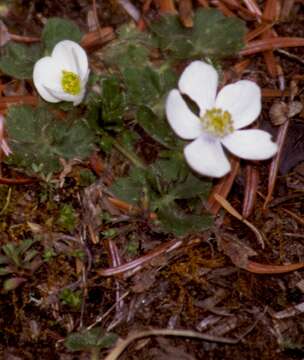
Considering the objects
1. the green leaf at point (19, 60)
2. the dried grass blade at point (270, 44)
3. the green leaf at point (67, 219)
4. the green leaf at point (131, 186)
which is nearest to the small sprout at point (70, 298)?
the green leaf at point (67, 219)

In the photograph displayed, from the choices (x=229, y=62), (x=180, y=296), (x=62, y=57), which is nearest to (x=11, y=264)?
(x=180, y=296)

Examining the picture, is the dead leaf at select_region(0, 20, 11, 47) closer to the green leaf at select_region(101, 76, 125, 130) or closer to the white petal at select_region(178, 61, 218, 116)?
the green leaf at select_region(101, 76, 125, 130)

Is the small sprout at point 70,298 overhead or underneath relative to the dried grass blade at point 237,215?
underneath

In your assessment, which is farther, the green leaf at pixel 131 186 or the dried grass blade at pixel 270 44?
the dried grass blade at pixel 270 44

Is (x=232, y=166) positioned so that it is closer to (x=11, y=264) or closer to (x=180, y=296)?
(x=180, y=296)

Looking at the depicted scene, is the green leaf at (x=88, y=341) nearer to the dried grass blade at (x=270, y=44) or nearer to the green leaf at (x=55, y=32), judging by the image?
the green leaf at (x=55, y=32)

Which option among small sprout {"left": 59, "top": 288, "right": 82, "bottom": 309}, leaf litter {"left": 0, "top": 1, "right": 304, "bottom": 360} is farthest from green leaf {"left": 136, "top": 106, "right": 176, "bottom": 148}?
small sprout {"left": 59, "top": 288, "right": 82, "bottom": 309}

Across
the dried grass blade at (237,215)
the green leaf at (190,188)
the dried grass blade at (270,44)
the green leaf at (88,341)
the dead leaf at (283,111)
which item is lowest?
the green leaf at (88,341)
